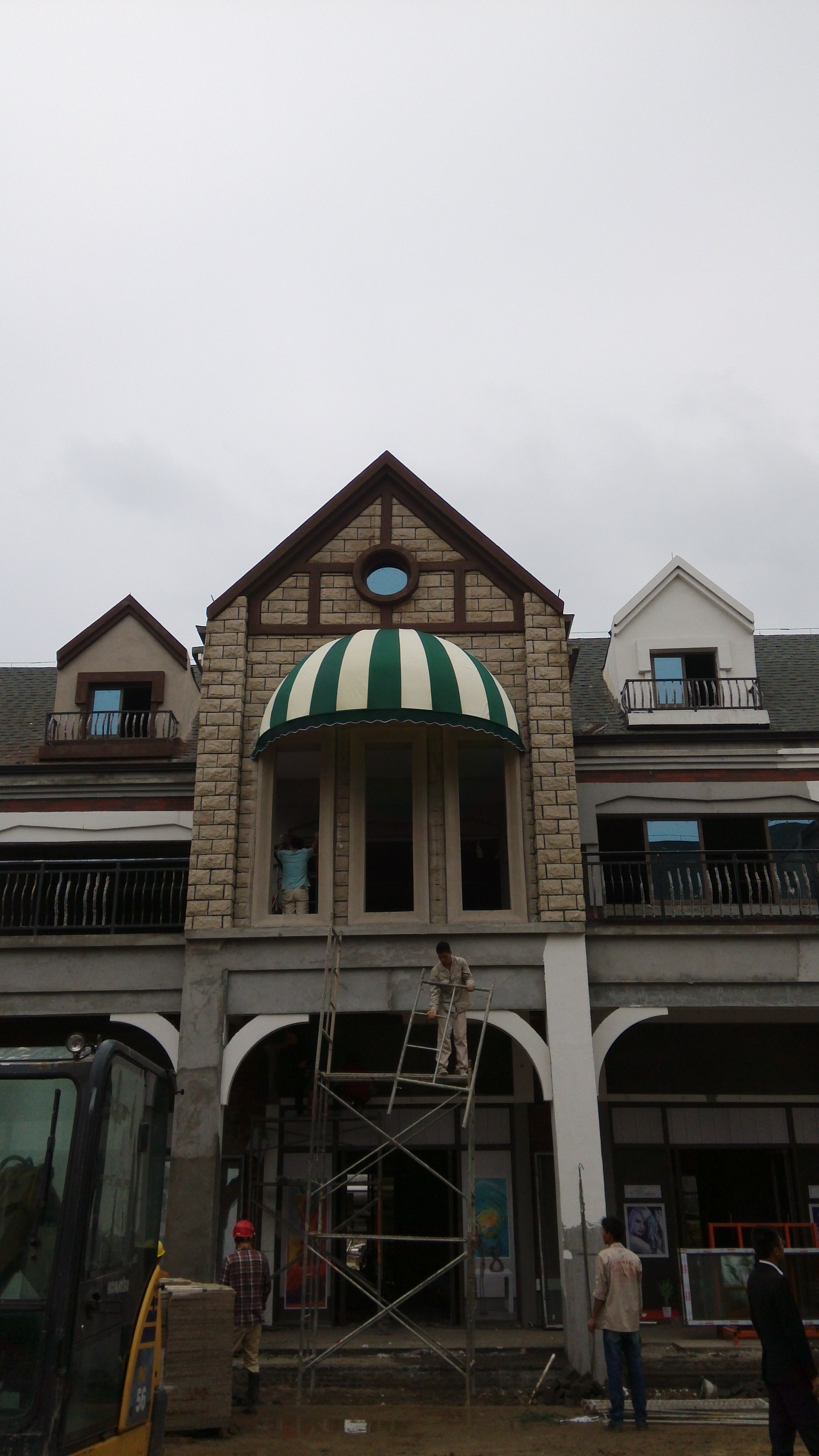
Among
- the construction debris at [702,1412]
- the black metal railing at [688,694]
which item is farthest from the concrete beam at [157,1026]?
the black metal railing at [688,694]

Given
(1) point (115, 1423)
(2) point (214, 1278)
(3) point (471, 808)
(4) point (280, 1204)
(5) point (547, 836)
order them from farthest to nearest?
(3) point (471, 808), (4) point (280, 1204), (5) point (547, 836), (2) point (214, 1278), (1) point (115, 1423)

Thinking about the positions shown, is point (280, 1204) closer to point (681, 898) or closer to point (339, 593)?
point (681, 898)

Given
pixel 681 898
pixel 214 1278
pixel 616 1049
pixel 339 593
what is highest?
pixel 339 593

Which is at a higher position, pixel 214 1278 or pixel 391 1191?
pixel 391 1191

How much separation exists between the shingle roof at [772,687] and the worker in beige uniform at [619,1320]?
352 inches

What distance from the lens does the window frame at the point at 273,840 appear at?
14930 millimetres

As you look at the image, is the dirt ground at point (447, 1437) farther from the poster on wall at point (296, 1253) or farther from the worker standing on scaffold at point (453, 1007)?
the poster on wall at point (296, 1253)

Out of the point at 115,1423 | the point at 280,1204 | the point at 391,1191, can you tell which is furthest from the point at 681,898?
the point at 115,1423

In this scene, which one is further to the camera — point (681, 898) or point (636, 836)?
point (636, 836)

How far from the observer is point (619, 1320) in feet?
33.3

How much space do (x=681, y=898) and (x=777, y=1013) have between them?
84.2 inches

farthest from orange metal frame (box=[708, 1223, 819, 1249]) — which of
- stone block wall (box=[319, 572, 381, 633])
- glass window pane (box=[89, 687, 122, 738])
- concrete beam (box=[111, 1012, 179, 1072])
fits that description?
glass window pane (box=[89, 687, 122, 738])

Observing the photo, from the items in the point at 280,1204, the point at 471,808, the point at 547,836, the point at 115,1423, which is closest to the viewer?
the point at 115,1423

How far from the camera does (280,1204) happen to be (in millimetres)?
16422
